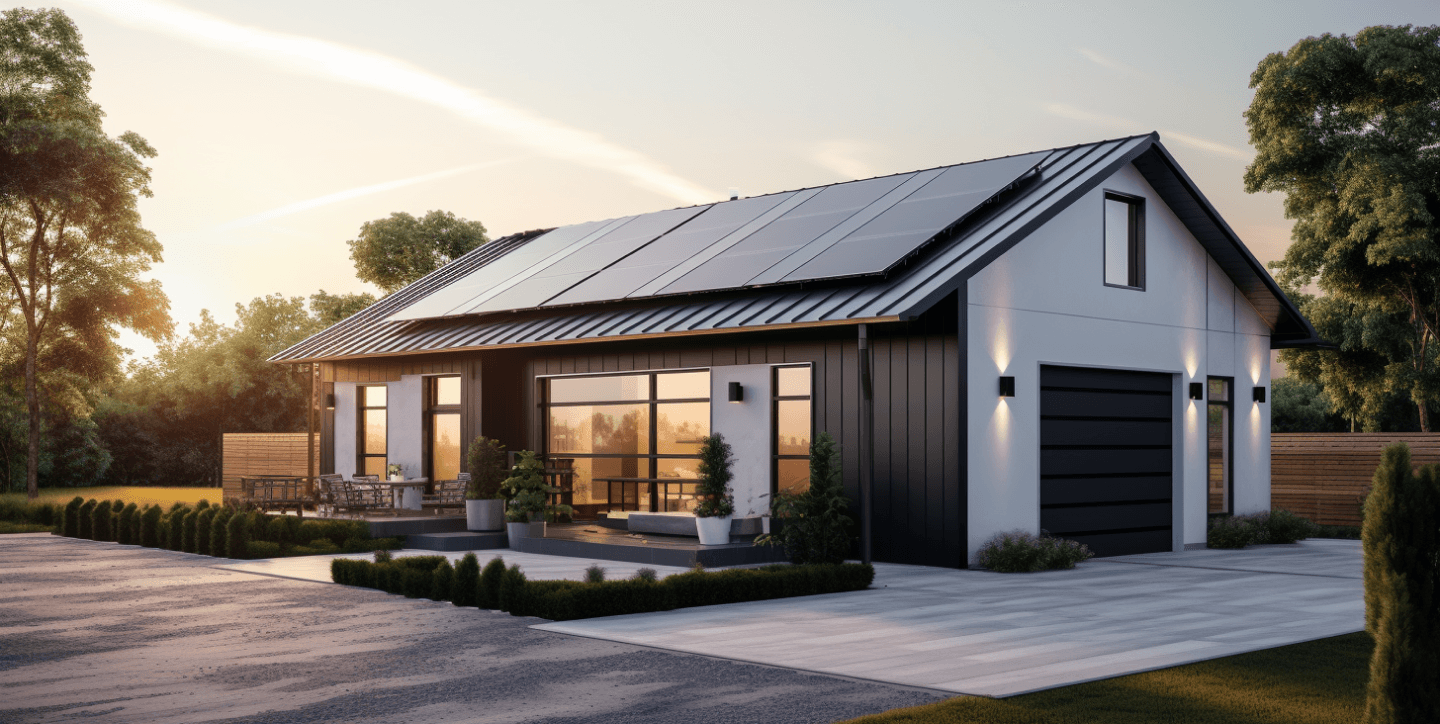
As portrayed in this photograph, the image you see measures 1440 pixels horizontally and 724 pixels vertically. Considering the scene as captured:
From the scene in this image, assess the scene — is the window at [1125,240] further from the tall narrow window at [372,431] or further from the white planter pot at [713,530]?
the tall narrow window at [372,431]

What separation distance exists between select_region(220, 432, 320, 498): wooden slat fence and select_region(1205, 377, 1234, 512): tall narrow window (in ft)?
67.3

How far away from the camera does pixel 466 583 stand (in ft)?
36.8

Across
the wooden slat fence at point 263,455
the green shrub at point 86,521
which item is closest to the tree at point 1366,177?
the wooden slat fence at point 263,455

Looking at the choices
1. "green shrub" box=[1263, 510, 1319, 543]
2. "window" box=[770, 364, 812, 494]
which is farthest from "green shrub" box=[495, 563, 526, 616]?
"green shrub" box=[1263, 510, 1319, 543]

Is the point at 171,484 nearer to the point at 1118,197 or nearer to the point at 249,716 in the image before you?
the point at 1118,197

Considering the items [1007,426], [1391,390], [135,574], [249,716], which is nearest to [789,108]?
[1007,426]

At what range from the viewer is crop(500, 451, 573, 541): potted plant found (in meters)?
17.0

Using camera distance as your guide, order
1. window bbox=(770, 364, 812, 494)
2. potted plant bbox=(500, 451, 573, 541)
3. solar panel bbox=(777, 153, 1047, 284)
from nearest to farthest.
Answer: solar panel bbox=(777, 153, 1047, 284) → window bbox=(770, 364, 812, 494) → potted plant bbox=(500, 451, 573, 541)

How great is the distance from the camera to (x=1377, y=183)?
2761cm

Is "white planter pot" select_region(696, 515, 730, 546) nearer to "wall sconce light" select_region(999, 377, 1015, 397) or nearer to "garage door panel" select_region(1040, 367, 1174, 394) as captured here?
"wall sconce light" select_region(999, 377, 1015, 397)

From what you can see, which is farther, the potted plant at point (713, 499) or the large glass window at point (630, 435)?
the large glass window at point (630, 435)

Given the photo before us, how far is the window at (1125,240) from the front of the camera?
675 inches

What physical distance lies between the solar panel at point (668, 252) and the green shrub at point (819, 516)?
5.59 meters

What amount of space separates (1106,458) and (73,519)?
1672cm
